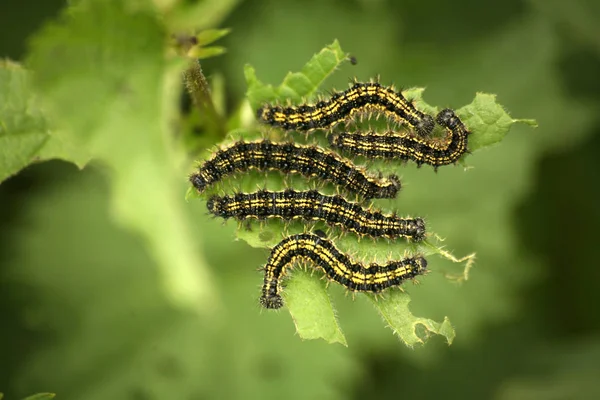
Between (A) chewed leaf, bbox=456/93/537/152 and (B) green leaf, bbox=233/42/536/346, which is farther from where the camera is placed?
(A) chewed leaf, bbox=456/93/537/152

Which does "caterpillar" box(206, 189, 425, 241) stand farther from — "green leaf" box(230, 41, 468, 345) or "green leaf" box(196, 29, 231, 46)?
"green leaf" box(196, 29, 231, 46)

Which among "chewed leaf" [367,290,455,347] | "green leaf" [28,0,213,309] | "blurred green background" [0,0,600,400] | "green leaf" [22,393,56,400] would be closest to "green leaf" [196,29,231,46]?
"green leaf" [28,0,213,309]

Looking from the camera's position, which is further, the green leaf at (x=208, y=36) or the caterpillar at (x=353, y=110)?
the caterpillar at (x=353, y=110)

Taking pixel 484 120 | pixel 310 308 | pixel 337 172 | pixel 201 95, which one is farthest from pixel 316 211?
pixel 484 120

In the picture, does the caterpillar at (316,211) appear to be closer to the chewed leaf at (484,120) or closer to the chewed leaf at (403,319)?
the chewed leaf at (403,319)

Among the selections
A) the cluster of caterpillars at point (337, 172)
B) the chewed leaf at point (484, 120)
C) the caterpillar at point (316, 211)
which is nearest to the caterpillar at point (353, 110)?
the cluster of caterpillars at point (337, 172)

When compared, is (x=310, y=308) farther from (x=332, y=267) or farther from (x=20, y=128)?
(x=20, y=128)
